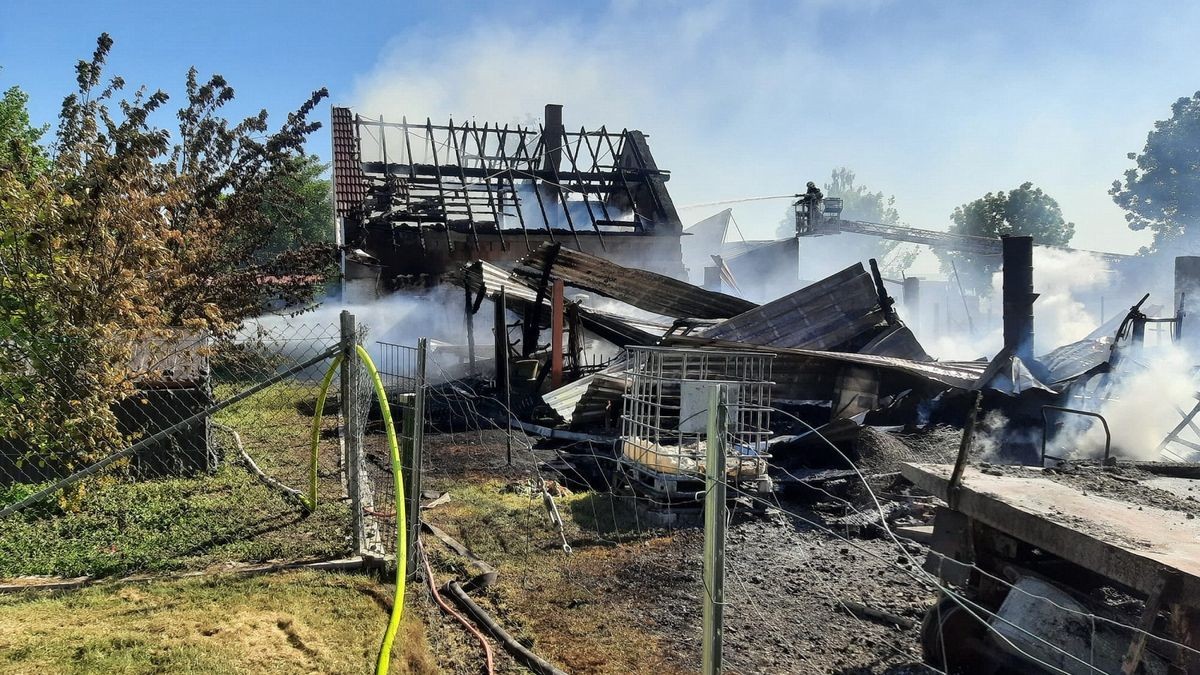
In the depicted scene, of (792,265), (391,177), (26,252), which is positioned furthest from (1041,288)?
(26,252)

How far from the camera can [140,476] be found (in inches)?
270

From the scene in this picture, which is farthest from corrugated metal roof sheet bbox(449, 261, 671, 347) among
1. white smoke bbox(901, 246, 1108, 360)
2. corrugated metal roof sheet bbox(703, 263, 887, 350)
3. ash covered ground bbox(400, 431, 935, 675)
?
white smoke bbox(901, 246, 1108, 360)

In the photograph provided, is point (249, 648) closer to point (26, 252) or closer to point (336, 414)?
point (26, 252)

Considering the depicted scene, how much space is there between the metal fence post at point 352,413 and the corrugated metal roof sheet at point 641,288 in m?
7.88

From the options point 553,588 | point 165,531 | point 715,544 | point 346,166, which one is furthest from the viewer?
point 346,166

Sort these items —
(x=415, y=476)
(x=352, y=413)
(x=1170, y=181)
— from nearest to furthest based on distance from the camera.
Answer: (x=415, y=476), (x=352, y=413), (x=1170, y=181)

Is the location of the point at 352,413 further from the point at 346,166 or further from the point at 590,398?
the point at 346,166

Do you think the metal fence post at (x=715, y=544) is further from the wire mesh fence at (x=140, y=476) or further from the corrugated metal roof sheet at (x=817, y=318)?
the corrugated metal roof sheet at (x=817, y=318)

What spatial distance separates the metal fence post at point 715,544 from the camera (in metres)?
2.79

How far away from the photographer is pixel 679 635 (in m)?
4.58

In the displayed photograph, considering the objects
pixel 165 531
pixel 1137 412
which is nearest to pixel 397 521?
pixel 165 531

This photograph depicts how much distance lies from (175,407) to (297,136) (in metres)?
4.35

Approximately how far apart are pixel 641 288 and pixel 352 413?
343 inches

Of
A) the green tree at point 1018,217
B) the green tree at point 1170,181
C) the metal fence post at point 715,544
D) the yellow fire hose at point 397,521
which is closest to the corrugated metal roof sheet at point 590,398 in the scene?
the yellow fire hose at point 397,521
